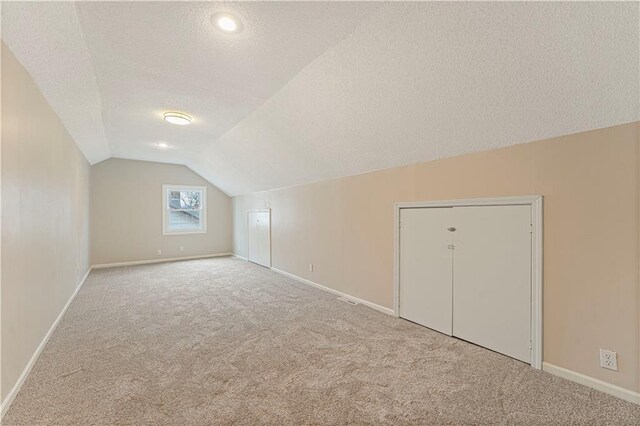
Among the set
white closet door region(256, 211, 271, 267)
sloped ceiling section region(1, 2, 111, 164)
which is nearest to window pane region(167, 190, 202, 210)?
white closet door region(256, 211, 271, 267)

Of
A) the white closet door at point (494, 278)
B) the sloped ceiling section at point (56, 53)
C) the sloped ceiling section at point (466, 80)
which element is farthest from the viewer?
the white closet door at point (494, 278)

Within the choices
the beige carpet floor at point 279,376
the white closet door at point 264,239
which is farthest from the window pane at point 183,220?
the beige carpet floor at point 279,376

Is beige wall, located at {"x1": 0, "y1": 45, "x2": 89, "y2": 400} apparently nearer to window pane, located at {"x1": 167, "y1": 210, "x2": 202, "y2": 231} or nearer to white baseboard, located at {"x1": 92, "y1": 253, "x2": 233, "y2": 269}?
white baseboard, located at {"x1": 92, "y1": 253, "x2": 233, "y2": 269}

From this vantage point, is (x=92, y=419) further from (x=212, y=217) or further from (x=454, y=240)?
(x=212, y=217)

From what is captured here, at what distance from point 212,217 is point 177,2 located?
7.21 meters

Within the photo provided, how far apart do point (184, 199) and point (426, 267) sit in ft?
23.5

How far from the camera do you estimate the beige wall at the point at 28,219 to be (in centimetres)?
193

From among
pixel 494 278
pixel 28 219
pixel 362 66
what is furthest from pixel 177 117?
pixel 494 278

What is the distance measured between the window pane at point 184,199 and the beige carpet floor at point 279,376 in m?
4.53

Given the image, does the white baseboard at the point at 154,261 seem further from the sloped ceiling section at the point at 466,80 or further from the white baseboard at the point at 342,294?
the sloped ceiling section at the point at 466,80

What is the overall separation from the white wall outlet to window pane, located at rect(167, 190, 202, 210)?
8.56 m

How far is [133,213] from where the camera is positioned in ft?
23.7

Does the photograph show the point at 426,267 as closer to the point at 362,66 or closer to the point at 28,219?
the point at 362,66

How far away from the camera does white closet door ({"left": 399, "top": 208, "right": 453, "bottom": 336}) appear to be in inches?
121
